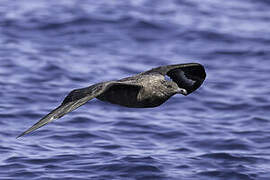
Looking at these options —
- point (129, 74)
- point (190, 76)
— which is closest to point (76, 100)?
point (190, 76)

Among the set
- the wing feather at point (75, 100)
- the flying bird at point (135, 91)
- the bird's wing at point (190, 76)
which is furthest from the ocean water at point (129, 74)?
the wing feather at point (75, 100)

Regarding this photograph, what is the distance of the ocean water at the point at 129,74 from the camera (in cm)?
933

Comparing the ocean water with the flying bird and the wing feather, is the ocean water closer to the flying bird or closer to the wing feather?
the flying bird

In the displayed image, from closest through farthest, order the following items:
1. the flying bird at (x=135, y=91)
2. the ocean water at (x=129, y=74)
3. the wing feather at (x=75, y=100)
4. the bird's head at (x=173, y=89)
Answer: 1. the wing feather at (x=75, y=100)
2. the flying bird at (x=135, y=91)
3. the bird's head at (x=173, y=89)
4. the ocean water at (x=129, y=74)

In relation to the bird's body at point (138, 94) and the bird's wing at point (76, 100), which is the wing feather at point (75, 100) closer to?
the bird's wing at point (76, 100)

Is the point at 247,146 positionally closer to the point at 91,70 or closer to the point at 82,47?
the point at 91,70

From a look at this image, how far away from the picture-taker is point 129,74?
13195 mm

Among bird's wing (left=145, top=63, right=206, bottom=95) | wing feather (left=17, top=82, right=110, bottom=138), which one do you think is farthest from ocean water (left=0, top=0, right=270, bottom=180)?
wing feather (left=17, top=82, right=110, bottom=138)

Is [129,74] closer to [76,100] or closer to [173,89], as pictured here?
[173,89]

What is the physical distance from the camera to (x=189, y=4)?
58.0 ft

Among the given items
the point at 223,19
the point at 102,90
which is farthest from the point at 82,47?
the point at 102,90

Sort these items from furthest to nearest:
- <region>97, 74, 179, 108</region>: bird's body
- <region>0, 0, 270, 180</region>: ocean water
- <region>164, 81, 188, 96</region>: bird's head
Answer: <region>0, 0, 270, 180</region>: ocean water → <region>164, 81, 188, 96</region>: bird's head → <region>97, 74, 179, 108</region>: bird's body

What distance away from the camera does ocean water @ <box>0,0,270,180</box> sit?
933cm

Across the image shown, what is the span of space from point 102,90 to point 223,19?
1010 cm
